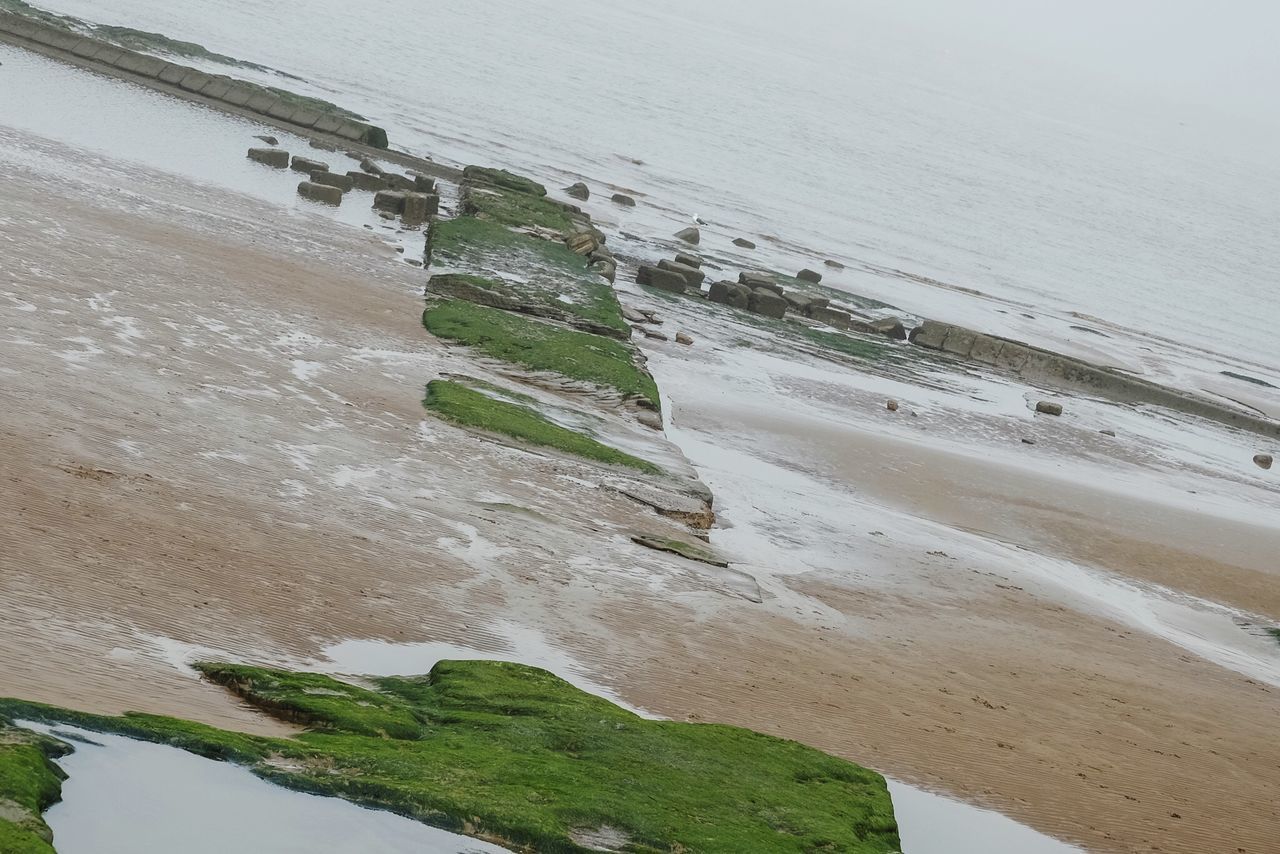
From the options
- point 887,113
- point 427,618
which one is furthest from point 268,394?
point 887,113

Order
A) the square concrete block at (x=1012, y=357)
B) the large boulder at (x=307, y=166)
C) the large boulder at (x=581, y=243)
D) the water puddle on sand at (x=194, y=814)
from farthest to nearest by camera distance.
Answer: the square concrete block at (x=1012, y=357)
the large boulder at (x=307, y=166)
the large boulder at (x=581, y=243)
the water puddle on sand at (x=194, y=814)

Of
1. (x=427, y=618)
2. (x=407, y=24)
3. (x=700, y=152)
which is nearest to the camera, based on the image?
(x=427, y=618)

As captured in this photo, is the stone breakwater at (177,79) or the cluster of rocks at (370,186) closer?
the cluster of rocks at (370,186)

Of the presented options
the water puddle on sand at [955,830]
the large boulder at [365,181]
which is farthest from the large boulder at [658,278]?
the water puddle on sand at [955,830]

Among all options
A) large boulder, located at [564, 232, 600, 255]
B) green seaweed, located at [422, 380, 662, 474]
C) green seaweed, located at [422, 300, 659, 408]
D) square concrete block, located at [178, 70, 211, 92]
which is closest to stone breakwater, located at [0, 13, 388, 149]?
square concrete block, located at [178, 70, 211, 92]

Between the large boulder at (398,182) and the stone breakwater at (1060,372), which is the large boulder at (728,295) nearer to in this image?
the stone breakwater at (1060,372)

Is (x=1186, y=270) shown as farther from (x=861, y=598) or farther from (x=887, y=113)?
(x=861, y=598)

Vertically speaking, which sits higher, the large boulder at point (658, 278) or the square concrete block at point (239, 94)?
the square concrete block at point (239, 94)

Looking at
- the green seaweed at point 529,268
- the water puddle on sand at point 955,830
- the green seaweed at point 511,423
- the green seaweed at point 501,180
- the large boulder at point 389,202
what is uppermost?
the green seaweed at point 501,180
